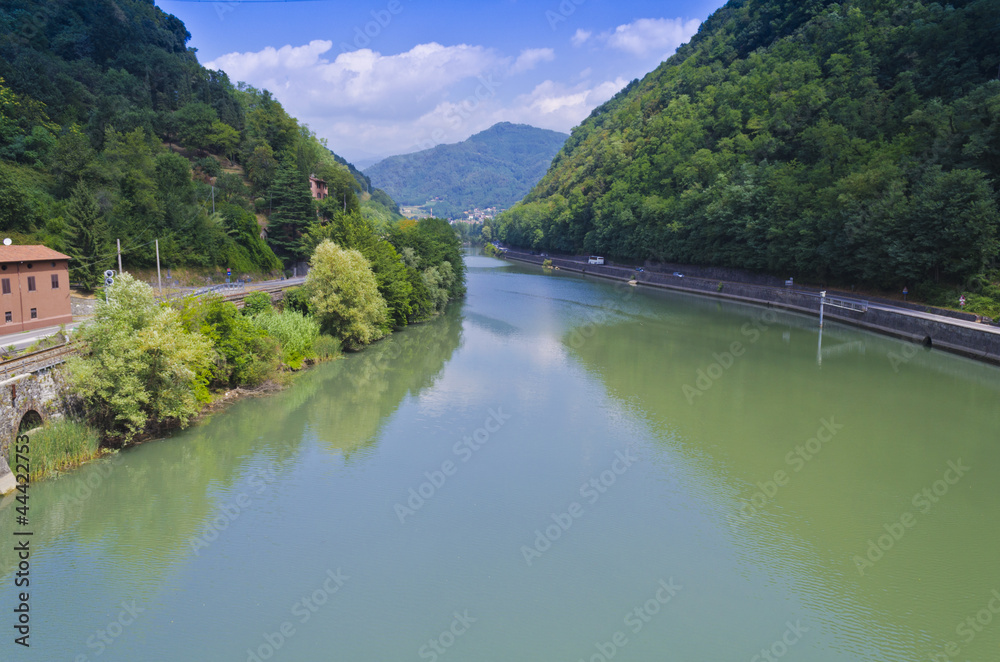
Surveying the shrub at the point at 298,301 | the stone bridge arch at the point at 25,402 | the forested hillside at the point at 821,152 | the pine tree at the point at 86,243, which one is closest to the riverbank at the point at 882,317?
the forested hillside at the point at 821,152

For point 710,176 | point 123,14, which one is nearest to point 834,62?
point 710,176

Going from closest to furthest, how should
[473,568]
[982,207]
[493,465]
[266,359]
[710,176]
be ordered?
[473,568]
[493,465]
[266,359]
[982,207]
[710,176]

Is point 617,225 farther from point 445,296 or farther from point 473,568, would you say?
point 473,568

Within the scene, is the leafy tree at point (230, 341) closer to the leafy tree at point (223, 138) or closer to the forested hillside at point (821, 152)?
the forested hillside at point (821, 152)

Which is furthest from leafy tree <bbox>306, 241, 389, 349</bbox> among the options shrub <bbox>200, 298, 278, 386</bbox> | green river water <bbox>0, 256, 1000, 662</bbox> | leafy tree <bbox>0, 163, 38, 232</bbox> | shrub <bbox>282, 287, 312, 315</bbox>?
leafy tree <bbox>0, 163, 38, 232</bbox>

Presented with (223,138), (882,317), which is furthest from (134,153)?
(882,317)

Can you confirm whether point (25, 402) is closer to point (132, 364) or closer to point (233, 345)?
point (132, 364)
